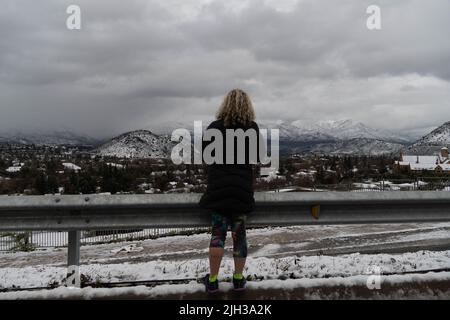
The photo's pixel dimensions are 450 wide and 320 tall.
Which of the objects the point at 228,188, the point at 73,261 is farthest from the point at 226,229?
the point at 73,261

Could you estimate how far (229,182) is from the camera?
3.28 metres

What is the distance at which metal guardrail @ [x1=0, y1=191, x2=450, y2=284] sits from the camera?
3.47m

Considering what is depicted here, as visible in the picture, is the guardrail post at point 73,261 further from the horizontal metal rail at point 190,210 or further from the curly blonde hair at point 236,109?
the curly blonde hair at point 236,109

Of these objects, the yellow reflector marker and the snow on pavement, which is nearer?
the snow on pavement

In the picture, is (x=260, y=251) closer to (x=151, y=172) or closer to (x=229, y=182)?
(x=229, y=182)

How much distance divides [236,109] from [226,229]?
1107 mm

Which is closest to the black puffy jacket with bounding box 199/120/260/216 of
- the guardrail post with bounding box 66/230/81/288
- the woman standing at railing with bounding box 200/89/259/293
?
the woman standing at railing with bounding box 200/89/259/293

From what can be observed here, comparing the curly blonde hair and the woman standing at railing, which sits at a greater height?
the curly blonde hair

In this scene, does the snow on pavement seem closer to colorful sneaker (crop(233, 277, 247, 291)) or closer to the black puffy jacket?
colorful sneaker (crop(233, 277, 247, 291))

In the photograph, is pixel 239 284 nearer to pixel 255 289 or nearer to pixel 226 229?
pixel 255 289

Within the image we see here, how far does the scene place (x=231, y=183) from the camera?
3285mm
